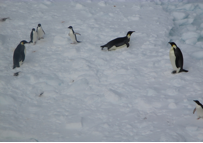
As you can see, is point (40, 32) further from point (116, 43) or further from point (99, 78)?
point (99, 78)

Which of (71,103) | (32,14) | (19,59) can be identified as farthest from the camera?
(32,14)

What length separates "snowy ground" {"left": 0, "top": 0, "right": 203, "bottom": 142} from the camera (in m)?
2.48

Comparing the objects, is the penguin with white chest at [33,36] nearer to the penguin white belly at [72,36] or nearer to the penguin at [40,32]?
the penguin at [40,32]

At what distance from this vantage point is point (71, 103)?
291cm

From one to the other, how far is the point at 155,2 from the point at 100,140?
4539 mm

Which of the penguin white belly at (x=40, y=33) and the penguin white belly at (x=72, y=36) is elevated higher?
the penguin white belly at (x=72, y=36)

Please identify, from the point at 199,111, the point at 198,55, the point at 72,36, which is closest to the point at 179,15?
the point at 198,55

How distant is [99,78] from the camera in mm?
3354

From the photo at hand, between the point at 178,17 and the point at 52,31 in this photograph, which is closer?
the point at 52,31

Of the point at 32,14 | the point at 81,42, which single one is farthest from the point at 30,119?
the point at 32,14

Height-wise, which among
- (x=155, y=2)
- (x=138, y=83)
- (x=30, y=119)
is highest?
(x=155, y=2)

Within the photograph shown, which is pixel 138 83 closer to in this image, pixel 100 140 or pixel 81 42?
pixel 100 140

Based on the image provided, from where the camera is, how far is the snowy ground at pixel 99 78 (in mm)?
2482

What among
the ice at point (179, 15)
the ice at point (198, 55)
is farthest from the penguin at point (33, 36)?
the ice at point (179, 15)
